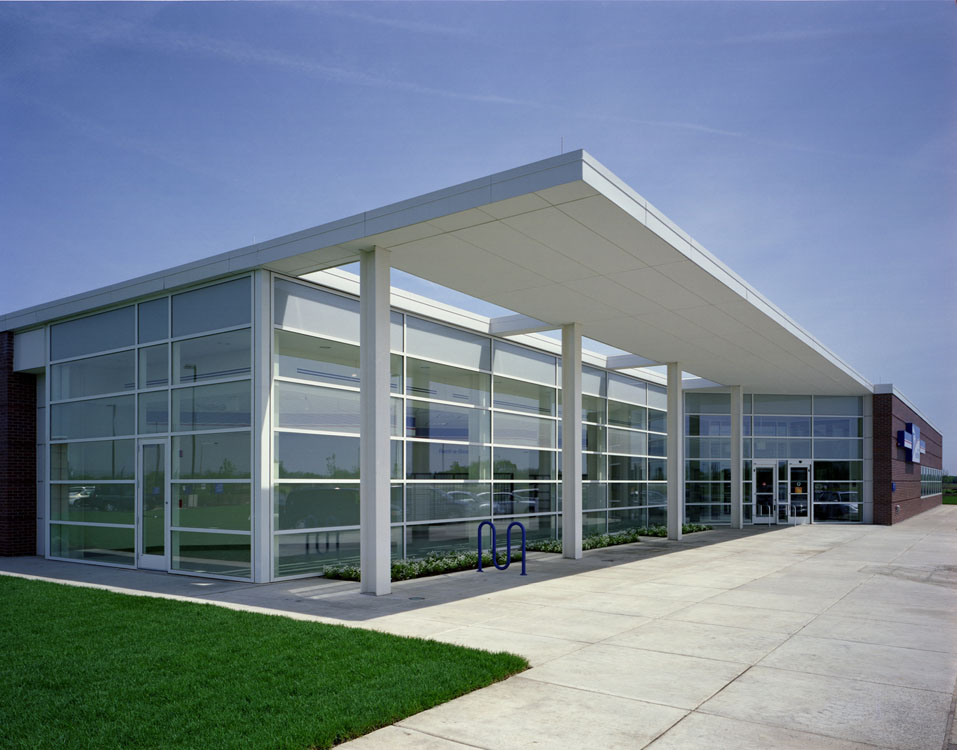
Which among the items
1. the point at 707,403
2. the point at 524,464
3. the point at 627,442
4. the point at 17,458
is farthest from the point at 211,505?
the point at 707,403

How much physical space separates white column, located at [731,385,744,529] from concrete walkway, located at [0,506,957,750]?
10.5 meters

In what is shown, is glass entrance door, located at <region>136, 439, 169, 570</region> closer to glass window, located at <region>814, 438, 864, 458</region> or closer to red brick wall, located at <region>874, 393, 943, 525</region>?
glass window, located at <region>814, 438, 864, 458</region>

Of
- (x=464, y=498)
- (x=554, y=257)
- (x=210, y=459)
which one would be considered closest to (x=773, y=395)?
(x=464, y=498)

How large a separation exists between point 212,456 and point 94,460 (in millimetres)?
4082

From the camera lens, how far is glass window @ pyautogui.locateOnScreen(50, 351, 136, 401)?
50.4ft

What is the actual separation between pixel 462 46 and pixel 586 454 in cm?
1306

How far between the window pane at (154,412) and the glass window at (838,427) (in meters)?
25.6

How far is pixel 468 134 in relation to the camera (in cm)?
1316

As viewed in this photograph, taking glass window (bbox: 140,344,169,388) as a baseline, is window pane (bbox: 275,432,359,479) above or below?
below

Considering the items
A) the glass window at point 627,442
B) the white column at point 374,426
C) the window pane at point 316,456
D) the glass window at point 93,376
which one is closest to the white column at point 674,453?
the glass window at point 627,442

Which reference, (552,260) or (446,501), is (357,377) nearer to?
(446,501)

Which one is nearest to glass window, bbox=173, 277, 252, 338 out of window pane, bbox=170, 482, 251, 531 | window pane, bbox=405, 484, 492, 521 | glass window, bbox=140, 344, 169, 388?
glass window, bbox=140, 344, 169, 388

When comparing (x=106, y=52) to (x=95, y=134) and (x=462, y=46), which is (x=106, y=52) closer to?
(x=95, y=134)

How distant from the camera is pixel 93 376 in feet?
52.7
